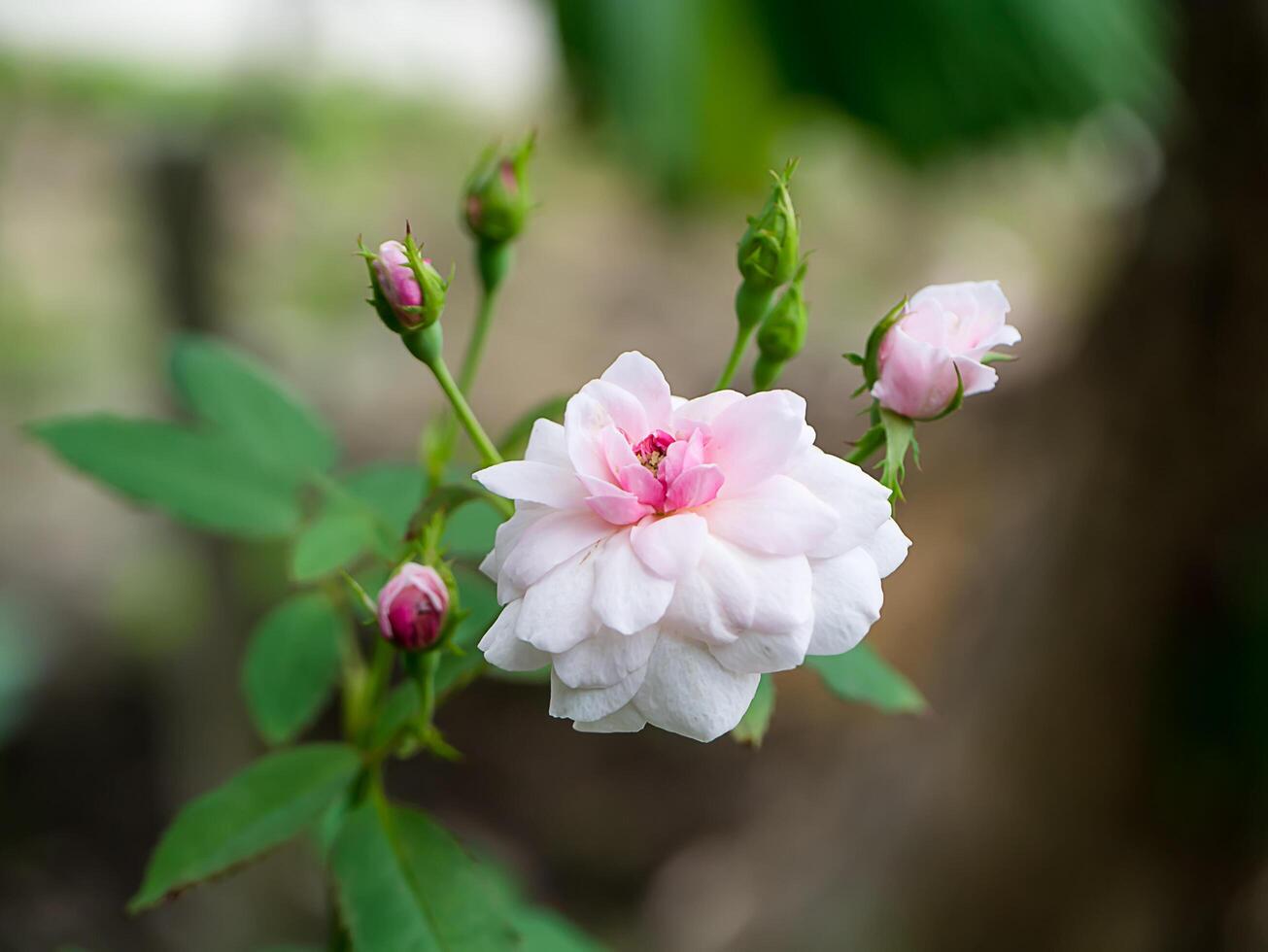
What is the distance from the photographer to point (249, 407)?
0.93m

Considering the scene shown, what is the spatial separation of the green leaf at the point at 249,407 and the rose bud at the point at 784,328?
0.40 meters

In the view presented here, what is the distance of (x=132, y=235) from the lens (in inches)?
93.4

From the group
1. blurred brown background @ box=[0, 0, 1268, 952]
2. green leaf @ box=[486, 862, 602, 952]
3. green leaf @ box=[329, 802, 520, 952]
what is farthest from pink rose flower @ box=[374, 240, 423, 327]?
blurred brown background @ box=[0, 0, 1268, 952]

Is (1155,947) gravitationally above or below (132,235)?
below

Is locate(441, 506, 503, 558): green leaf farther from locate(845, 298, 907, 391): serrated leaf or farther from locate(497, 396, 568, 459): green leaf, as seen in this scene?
locate(845, 298, 907, 391): serrated leaf

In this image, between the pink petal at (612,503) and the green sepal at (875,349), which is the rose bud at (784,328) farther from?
the pink petal at (612,503)

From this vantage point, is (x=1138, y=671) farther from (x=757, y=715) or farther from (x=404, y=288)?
(x=404, y=288)

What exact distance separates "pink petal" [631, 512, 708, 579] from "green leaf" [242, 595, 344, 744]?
1.40 ft

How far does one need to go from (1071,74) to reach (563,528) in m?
2.17

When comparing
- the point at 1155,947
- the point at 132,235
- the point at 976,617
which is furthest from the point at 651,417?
the point at 132,235

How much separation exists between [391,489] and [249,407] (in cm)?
15

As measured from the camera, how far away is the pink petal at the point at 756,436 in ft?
1.70

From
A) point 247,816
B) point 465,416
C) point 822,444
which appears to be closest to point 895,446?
point 465,416

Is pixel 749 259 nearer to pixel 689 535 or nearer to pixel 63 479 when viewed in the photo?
pixel 689 535
